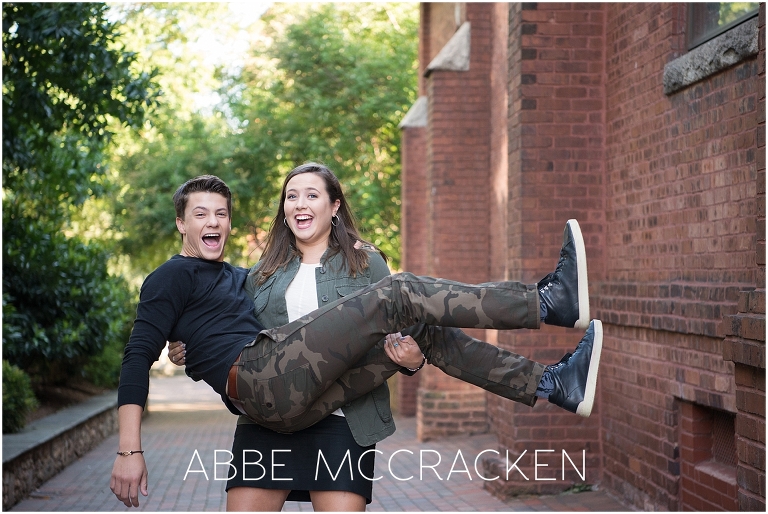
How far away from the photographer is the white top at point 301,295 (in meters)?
3.63

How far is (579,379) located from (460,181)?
787 centimetres

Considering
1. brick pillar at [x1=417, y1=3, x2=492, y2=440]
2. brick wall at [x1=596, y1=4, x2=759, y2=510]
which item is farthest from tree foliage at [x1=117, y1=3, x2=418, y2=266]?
brick wall at [x1=596, y1=4, x2=759, y2=510]

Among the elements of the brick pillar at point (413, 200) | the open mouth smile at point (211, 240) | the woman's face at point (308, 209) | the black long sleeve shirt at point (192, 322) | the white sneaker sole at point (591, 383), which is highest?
the brick pillar at point (413, 200)

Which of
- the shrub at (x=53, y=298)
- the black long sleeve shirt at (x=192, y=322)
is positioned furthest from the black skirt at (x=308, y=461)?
the shrub at (x=53, y=298)

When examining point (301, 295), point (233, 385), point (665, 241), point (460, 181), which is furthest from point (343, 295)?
point (460, 181)

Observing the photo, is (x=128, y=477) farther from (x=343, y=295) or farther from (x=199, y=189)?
(x=199, y=189)

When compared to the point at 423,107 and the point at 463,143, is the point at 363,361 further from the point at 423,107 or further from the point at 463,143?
the point at 423,107

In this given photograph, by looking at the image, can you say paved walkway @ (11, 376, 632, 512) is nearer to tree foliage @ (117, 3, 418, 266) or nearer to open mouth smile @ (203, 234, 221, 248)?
open mouth smile @ (203, 234, 221, 248)

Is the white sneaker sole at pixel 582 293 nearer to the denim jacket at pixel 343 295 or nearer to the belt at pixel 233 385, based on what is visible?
the denim jacket at pixel 343 295

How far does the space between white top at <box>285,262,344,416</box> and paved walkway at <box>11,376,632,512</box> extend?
2.67m

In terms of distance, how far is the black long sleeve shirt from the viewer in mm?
3402

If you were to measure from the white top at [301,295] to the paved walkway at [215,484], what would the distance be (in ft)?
8.76

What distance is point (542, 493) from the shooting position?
285 inches

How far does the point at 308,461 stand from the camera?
11.6 ft
